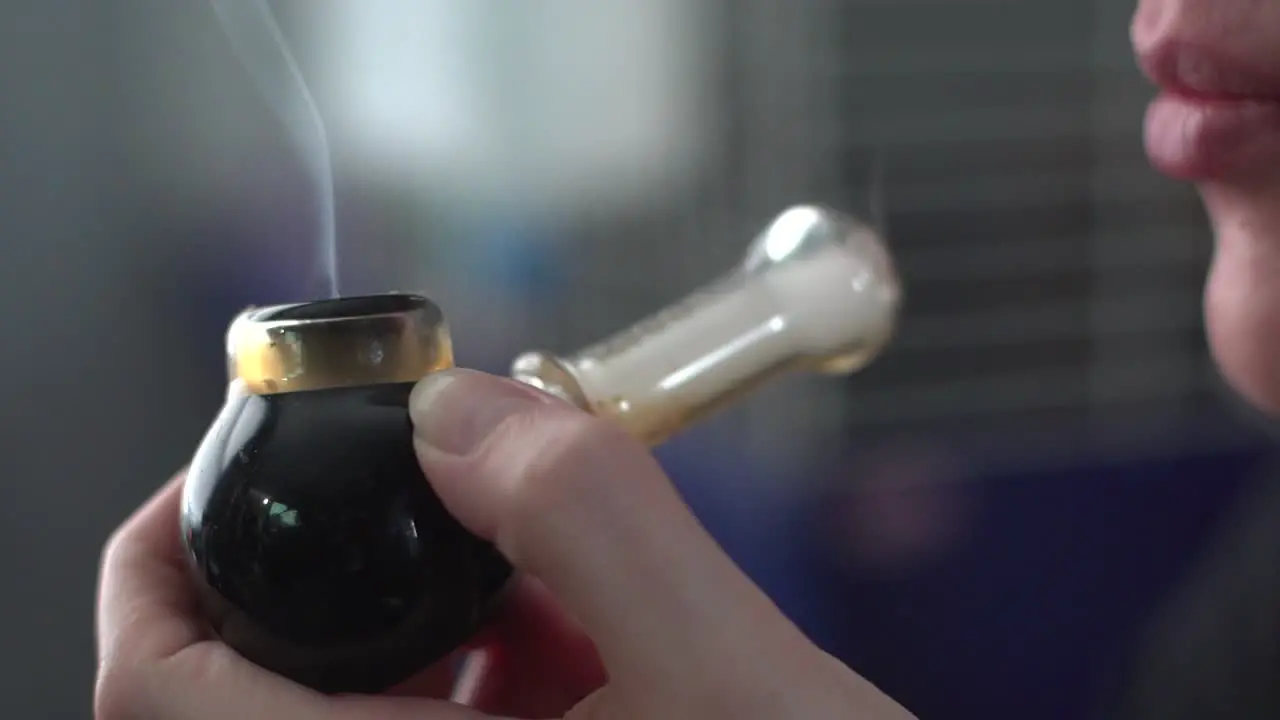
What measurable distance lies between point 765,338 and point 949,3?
3.09 ft

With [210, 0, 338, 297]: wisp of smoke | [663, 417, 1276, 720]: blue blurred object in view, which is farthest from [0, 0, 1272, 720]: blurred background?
[210, 0, 338, 297]: wisp of smoke

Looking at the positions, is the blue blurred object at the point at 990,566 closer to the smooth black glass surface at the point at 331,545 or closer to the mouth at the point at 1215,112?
the mouth at the point at 1215,112

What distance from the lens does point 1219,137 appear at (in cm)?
54

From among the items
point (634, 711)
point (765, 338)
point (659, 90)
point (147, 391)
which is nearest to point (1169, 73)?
point (765, 338)

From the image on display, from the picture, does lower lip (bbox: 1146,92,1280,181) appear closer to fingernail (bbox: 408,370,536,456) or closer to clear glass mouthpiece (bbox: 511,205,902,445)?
clear glass mouthpiece (bbox: 511,205,902,445)

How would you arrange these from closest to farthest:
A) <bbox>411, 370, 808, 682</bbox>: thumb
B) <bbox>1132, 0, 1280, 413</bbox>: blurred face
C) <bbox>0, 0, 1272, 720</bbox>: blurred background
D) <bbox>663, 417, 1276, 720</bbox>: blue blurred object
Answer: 1. <bbox>411, 370, 808, 682</bbox>: thumb
2. <bbox>1132, 0, 1280, 413</bbox>: blurred face
3. <bbox>0, 0, 1272, 720</bbox>: blurred background
4. <bbox>663, 417, 1276, 720</bbox>: blue blurred object

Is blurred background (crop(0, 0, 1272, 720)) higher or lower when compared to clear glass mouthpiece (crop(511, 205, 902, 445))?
lower

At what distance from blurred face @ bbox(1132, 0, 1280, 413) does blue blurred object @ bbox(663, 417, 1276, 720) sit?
498mm

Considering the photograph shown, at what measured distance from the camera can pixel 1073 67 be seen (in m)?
1.25

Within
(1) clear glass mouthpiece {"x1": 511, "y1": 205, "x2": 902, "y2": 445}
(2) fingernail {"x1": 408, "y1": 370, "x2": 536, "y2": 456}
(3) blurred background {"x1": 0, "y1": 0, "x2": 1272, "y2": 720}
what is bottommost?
(3) blurred background {"x1": 0, "y1": 0, "x2": 1272, "y2": 720}

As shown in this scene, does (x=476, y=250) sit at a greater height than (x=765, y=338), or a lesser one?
lesser

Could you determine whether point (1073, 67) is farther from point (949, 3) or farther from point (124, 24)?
point (124, 24)

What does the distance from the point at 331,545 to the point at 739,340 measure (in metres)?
0.14

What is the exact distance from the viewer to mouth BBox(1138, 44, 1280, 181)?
52 cm
